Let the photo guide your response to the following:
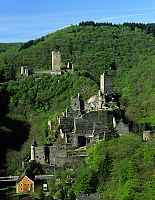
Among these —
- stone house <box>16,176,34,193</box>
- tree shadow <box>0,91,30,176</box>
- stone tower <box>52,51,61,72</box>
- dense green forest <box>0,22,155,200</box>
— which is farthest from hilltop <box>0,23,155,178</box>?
stone house <box>16,176,34,193</box>

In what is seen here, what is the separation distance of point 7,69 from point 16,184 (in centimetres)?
3188

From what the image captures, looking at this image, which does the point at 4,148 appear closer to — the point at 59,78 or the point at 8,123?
the point at 8,123

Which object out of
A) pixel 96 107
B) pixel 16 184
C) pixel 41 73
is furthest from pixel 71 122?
pixel 41 73

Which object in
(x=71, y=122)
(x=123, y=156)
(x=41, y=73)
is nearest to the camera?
(x=123, y=156)

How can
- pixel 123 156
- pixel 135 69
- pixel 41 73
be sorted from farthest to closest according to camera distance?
pixel 135 69 → pixel 41 73 → pixel 123 156

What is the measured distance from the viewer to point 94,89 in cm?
6378

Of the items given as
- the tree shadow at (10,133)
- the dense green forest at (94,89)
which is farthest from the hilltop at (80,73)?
the tree shadow at (10,133)

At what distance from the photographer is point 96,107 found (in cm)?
5716

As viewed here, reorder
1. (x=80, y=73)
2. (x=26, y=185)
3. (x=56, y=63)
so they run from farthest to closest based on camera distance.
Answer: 1. (x=56, y=63)
2. (x=80, y=73)
3. (x=26, y=185)

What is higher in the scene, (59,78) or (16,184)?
(59,78)

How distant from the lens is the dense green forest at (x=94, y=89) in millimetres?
42406


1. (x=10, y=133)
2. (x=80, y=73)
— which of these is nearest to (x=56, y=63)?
(x=80, y=73)

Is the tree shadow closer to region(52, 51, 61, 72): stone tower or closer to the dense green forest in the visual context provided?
the dense green forest

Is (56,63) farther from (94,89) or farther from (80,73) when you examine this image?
(94,89)
